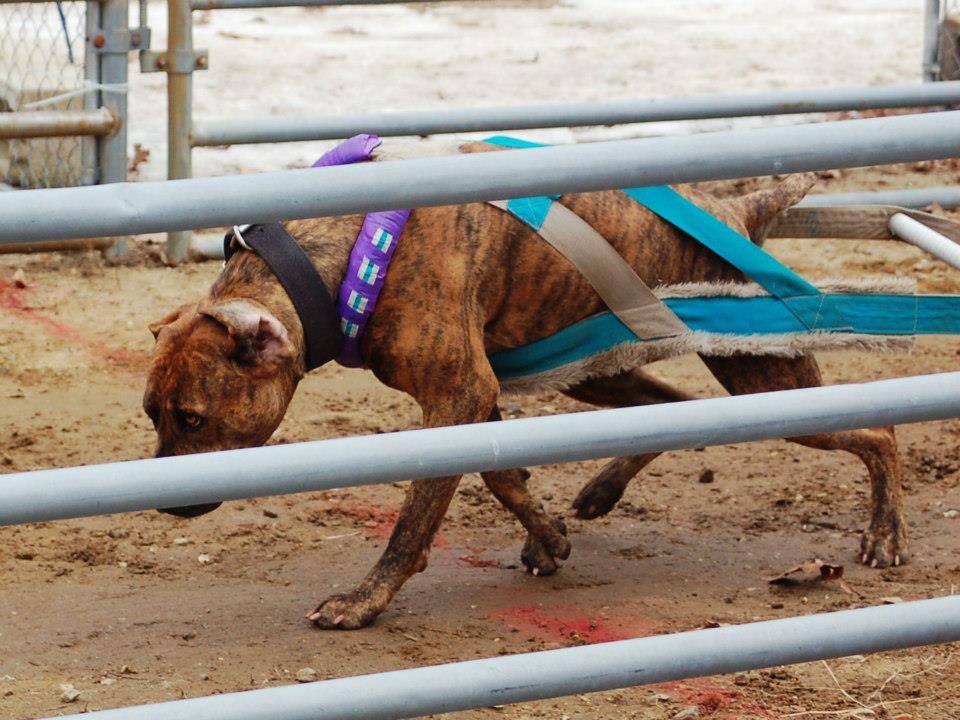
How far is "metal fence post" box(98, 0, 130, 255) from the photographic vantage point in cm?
662

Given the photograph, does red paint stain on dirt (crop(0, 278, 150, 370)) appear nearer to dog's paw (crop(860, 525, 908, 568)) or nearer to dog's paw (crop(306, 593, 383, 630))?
Answer: dog's paw (crop(306, 593, 383, 630))

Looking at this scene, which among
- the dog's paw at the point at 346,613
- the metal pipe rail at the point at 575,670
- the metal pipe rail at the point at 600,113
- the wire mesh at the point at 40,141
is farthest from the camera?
the wire mesh at the point at 40,141

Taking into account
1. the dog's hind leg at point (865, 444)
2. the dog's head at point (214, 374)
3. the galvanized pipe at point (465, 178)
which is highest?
the galvanized pipe at point (465, 178)

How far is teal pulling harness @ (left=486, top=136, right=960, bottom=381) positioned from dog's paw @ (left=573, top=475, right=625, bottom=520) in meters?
0.61

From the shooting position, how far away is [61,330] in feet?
20.2

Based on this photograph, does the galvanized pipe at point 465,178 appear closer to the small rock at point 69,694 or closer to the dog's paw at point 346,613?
the small rock at point 69,694

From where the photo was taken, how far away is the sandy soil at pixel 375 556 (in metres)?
3.57

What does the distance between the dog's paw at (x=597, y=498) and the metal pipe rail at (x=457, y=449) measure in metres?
2.48

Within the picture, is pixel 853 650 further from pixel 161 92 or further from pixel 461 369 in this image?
pixel 161 92

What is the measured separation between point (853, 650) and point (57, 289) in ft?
16.4

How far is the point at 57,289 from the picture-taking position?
6.55 m

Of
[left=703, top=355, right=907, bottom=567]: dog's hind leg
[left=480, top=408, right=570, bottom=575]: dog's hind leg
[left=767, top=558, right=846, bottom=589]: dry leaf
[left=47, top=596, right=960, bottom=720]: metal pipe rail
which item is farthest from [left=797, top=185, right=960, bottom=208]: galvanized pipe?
[left=47, top=596, right=960, bottom=720]: metal pipe rail

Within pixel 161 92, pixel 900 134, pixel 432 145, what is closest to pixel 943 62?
pixel 161 92

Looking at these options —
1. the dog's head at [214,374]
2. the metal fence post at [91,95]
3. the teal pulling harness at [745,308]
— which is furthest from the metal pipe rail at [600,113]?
the dog's head at [214,374]
